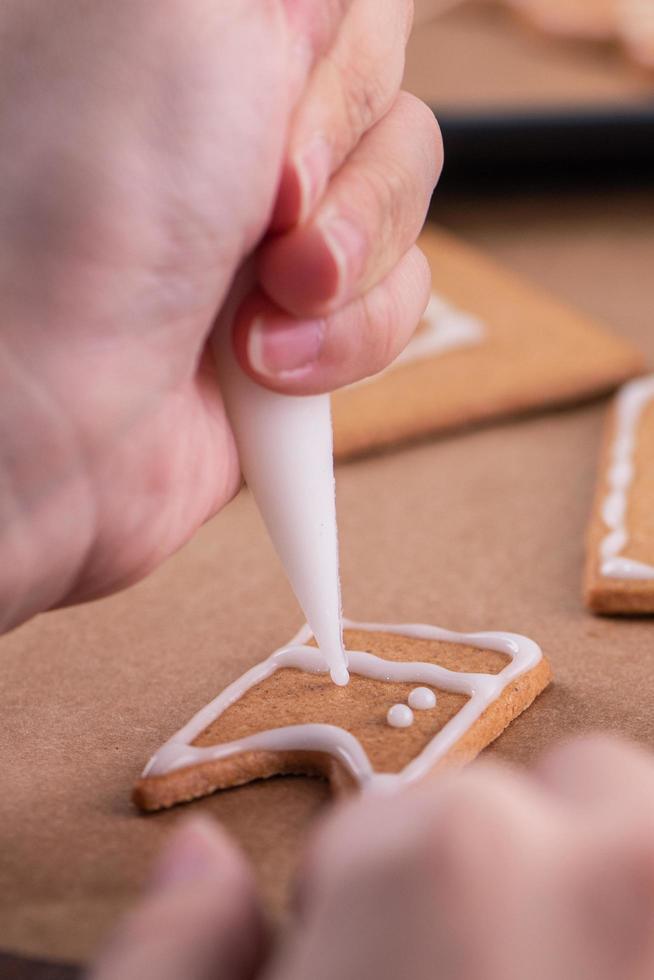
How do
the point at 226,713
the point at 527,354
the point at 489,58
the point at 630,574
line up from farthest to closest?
the point at 489,58
the point at 527,354
the point at 630,574
the point at 226,713

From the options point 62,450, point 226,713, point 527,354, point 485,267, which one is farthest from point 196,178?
point 485,267

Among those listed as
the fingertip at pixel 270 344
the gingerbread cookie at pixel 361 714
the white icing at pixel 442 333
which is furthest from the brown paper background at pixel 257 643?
the fingertip at pixel 270 344

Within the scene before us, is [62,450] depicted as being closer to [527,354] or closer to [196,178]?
[196,178]

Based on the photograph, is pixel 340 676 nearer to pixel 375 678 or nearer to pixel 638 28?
pixel 375 678

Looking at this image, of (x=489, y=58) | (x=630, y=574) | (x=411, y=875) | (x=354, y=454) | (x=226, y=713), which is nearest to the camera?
(x=411, y=875)

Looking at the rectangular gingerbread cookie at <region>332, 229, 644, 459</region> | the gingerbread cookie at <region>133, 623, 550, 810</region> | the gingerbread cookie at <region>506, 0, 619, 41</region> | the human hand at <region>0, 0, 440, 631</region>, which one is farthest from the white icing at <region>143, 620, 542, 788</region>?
the gingerbread cookie at <region>506, 0, 619, 41</region>

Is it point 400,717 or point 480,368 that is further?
point 480,368

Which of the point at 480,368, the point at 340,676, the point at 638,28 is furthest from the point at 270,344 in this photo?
the point at 638,28

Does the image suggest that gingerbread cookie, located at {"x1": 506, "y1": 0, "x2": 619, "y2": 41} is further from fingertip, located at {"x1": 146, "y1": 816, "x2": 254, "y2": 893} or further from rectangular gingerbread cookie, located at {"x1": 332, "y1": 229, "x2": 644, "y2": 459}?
fingertip, located at {"x1": 146, "y1": 816, "x2": 254, "y2": 893}
